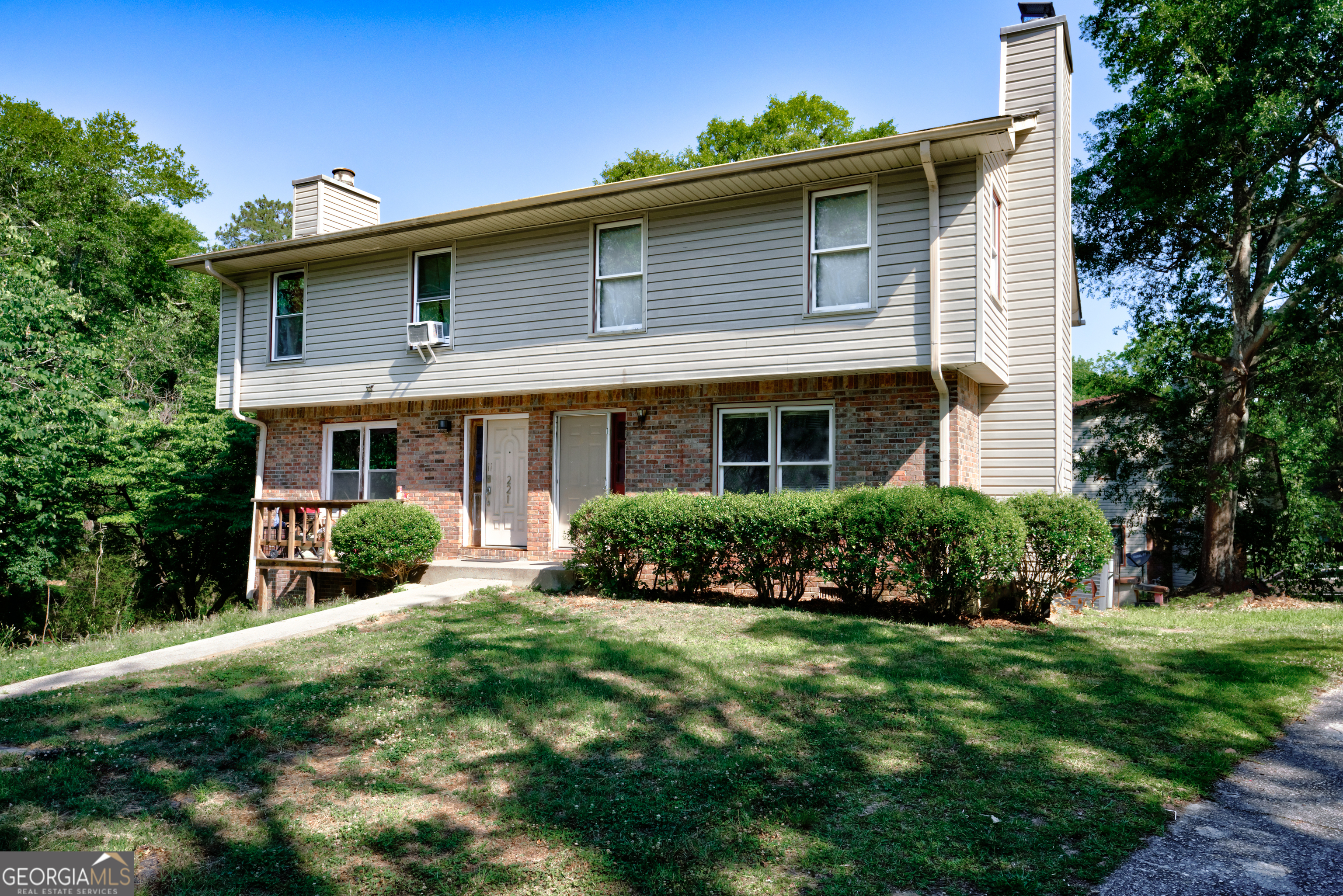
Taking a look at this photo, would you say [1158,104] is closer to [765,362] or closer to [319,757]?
[765,362]

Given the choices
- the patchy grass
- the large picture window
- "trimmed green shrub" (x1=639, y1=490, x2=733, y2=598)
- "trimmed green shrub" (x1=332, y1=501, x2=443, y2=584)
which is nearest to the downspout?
the large picture window

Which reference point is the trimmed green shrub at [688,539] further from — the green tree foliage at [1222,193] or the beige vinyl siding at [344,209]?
the green tree foliage at [1222,193]

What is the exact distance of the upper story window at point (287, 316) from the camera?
15.1 metres

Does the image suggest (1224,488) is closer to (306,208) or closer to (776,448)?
(776,448)

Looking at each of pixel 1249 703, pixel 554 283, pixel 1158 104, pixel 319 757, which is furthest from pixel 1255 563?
pixel 319 757

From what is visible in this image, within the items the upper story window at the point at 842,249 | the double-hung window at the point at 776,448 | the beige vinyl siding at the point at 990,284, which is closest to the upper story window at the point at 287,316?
the double-hung window at the point at 776,448

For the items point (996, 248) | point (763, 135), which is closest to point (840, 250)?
point (996, 248)

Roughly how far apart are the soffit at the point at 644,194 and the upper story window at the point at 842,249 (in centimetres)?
30

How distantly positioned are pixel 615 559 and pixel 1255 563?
14707 millimetres

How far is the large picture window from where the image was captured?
14750mm

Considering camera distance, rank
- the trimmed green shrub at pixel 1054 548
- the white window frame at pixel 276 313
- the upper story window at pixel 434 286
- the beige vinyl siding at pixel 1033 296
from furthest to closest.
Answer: the white window frame at pixel 276 313 < the upper story window at pixel 434 286 < the beige vinyl siding at pixel 1033 296 < the trimmed green shrub at pixel 1054 548

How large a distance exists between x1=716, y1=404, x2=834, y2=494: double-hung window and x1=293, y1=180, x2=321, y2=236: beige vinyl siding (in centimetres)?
955

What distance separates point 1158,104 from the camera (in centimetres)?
1617

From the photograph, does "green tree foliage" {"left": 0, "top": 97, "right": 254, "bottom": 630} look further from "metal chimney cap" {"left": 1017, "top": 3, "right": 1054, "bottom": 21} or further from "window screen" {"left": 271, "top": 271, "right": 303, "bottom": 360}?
"metal chimney cap" {"left": 1017, "top": 3, "right": 1054, "bottom": 21}
